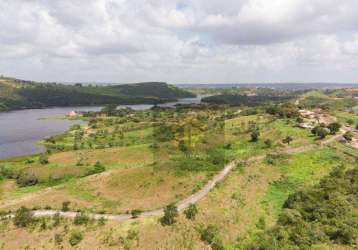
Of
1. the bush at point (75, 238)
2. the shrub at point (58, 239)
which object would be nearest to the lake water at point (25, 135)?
the shrub at point (58, 239)

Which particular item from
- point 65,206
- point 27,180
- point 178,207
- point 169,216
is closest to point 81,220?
point 65,206

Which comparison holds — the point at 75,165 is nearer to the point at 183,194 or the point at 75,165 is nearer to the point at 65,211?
the point at 65,211

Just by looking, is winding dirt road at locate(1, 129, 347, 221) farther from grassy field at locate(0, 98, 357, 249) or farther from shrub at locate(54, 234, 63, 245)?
shrub at locate(54, 234, 63, 245)

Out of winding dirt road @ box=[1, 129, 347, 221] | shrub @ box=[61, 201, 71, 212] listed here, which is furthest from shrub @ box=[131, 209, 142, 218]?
shrub @ box=[61, 201, 71, 212]

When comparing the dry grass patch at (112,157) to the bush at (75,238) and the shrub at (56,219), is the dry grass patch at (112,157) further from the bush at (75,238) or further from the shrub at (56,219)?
the bush at (75,238)

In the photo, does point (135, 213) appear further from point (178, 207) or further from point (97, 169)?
point (97, 169)

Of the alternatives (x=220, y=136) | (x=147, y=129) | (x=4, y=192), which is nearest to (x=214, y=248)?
(x=4, y=192)
